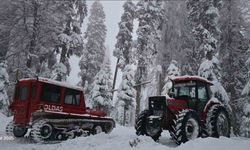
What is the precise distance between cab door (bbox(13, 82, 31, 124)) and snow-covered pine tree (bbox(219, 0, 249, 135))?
759 inches

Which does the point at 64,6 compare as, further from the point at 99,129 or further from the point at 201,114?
the point at 201,114

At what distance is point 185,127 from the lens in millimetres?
11727

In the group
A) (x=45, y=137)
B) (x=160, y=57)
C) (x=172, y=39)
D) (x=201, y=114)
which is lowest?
(x=45, y=137)

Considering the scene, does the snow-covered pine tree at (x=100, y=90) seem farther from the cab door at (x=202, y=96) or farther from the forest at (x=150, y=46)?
the cab door at (x=202, y=96)

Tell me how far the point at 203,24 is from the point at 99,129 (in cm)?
1404

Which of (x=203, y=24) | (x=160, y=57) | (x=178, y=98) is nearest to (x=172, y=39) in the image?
(x=160, y=57)

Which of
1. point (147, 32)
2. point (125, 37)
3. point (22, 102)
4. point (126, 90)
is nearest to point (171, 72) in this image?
point (147, 32)

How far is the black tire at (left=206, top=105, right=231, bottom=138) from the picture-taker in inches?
532

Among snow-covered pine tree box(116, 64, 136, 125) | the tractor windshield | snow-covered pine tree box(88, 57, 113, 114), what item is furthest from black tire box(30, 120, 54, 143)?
snow-covered pine tree box(116, 64, 136, 125)

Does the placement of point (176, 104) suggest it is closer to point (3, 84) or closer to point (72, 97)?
point (72, 97)

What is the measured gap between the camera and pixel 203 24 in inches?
995

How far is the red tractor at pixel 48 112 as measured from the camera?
13.7 m

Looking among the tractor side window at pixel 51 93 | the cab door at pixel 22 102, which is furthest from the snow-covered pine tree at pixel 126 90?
the cab door at pixel 22 102

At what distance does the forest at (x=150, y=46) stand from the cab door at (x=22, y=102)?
5.66 m
